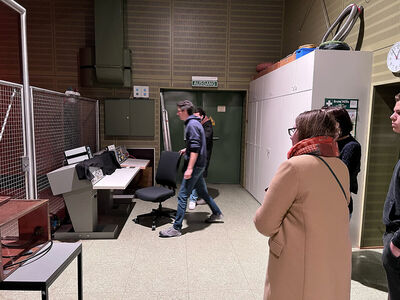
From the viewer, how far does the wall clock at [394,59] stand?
2.61 metres


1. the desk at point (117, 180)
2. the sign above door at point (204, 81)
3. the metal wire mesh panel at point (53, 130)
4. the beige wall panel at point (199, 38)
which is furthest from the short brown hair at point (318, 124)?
the beige wall panel at point (199, 38)

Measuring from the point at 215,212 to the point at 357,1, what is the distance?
10.2ft

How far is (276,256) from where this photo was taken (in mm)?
1416

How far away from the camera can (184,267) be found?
2863 mm

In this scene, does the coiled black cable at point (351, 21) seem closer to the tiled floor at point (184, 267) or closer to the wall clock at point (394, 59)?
the wall clock at point (394, 59)

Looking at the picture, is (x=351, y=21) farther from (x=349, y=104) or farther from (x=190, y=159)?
(x=190, y=159)

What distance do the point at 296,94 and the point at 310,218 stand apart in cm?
251

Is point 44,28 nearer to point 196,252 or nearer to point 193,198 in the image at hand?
point 193,198

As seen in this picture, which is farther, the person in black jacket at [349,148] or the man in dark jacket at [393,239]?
the person in black jacket at [349,148]

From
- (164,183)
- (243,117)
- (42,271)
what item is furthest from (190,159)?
(243,117)

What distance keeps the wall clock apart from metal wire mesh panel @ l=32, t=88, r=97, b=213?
3519 millimetres

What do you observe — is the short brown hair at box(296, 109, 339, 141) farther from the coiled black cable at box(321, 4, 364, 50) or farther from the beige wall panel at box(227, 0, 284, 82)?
the beige wall panel at box(227, 0, 284, 82)

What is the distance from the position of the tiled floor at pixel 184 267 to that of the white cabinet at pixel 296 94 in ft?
3.39

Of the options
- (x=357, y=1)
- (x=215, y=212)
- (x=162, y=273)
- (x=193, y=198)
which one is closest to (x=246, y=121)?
(x=193, y=198)
